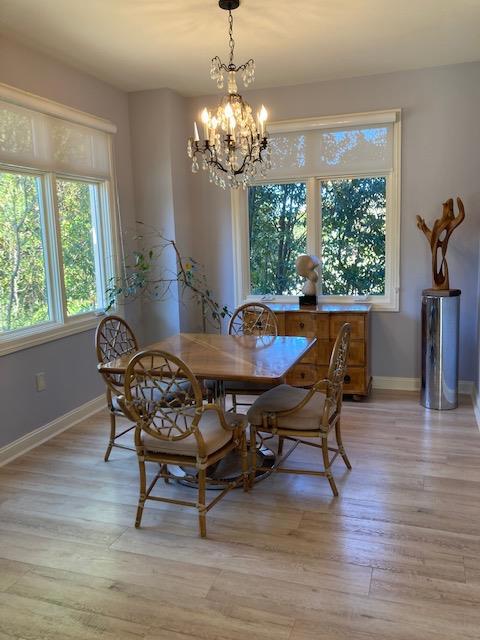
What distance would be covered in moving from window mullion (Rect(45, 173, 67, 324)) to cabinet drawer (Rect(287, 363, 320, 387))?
6.29 ft

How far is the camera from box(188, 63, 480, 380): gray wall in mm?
4172

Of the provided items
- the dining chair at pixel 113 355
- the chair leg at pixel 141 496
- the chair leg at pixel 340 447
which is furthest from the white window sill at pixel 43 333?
the chair leg at pixel 340 447

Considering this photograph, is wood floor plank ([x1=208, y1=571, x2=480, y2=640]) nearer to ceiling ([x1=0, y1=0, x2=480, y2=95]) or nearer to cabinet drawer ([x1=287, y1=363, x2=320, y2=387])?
cabinet drawer ([x1=287, y1=363, x2=320, y2=387])

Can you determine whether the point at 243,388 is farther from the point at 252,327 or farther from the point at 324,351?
the point at 324,351

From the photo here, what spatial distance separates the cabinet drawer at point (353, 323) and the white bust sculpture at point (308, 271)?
0.37m

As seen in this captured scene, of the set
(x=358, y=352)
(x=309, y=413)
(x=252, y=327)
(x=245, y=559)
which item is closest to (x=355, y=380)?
(x=358, y=352)

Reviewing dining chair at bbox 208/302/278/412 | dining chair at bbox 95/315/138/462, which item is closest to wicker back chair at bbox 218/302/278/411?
dining chair at bbox 208/302/278/412

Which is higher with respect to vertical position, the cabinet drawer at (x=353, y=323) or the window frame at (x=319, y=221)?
the window frame at (x=319, y=221)

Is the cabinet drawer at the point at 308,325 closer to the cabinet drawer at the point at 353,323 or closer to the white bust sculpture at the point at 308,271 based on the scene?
the cabinet drawer at the point at 353,323

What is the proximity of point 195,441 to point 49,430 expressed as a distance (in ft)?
5.79

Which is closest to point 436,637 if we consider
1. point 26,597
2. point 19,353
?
point 26,597

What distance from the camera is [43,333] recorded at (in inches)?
145

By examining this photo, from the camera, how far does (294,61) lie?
Result: 393 centimetres

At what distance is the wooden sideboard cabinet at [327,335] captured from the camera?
424cm
